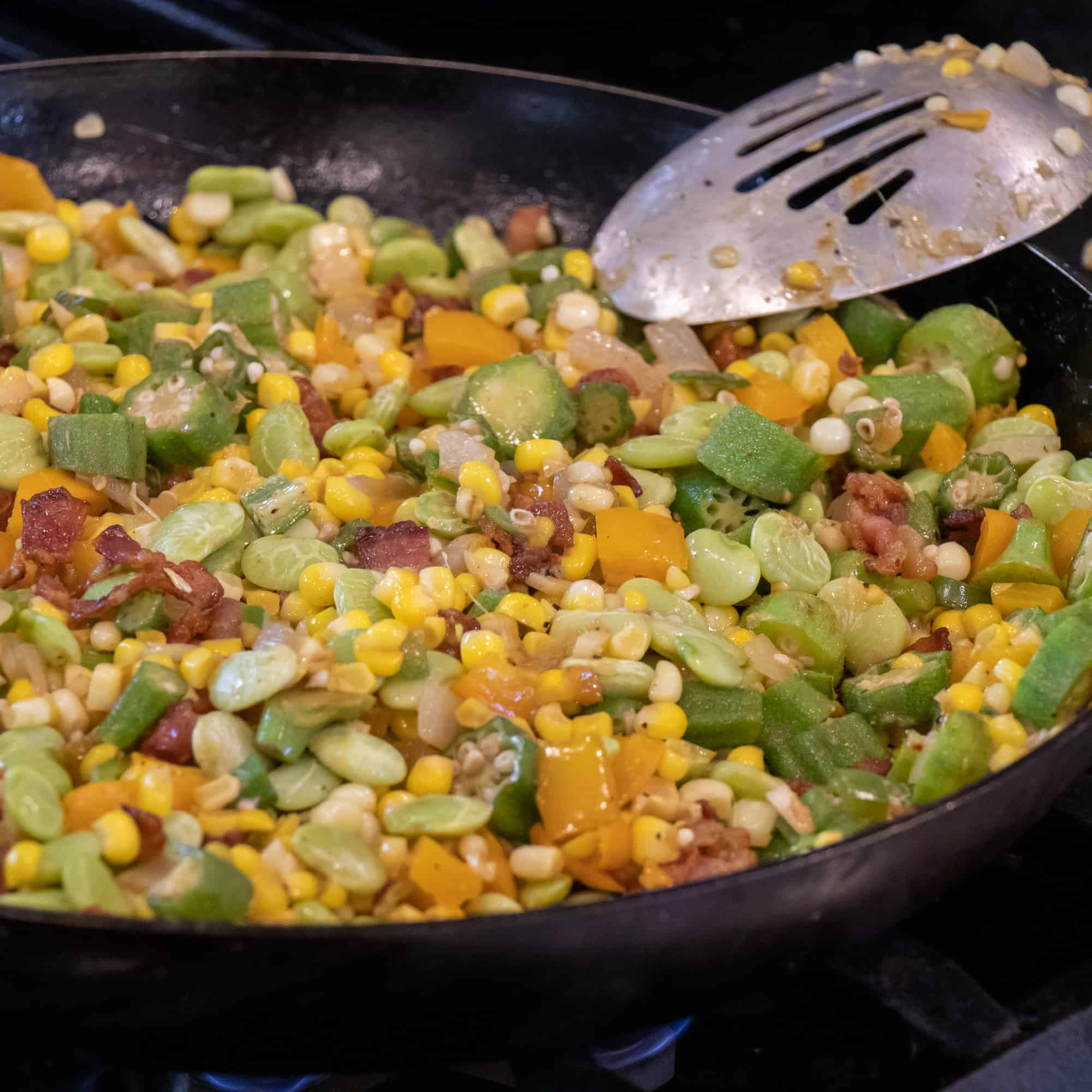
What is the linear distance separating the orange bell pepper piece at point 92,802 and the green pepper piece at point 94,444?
760 mm

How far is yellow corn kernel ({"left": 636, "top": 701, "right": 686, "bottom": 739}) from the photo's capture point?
1.85 metres

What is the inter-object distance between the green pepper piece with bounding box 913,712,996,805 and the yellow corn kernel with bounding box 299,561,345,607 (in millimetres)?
1038

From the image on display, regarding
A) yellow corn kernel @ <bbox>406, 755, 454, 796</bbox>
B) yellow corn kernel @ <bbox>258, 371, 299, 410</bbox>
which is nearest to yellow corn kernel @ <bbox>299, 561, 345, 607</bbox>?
yellow corn kernel @ <bbox>406, 755, 454, 796</bbox>

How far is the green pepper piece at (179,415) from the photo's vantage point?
91.1 inches

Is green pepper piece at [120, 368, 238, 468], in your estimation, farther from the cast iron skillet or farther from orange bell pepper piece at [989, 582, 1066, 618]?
orange bell pepper piece at [989, 582, 1066, 618]

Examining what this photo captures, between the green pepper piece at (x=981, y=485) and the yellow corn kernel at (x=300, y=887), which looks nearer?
the yellow corn kernel at (x=300, y=887)

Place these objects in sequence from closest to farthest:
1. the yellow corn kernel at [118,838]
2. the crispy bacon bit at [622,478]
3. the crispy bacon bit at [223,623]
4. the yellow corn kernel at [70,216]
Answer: the yellow corn kernel at [118,838], the crispy bacon bit at [223,623], the crispy bacon bit at [622,478], the yellow corn kernel at [70,216]

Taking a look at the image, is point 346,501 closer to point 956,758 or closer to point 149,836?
point 149,836

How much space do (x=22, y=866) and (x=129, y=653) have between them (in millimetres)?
411

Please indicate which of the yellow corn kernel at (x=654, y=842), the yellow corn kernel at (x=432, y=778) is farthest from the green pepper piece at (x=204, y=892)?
the yellow corn kernel at (x=654, y=842)

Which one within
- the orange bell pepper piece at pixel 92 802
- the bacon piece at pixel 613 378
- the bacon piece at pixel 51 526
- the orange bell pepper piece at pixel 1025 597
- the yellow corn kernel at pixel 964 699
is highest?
the orange bell pepper piece at pixel 1025 597

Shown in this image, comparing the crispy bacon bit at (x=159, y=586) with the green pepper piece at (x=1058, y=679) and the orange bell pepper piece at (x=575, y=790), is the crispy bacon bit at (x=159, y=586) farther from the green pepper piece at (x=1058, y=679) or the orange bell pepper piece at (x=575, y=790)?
the green pepper piece at (x=1058, y=679)

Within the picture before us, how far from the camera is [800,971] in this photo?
159cm

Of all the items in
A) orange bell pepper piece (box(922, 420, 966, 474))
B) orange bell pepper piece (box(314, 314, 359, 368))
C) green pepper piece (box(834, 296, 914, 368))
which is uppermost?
green pepper piece (box(834, 296, 914, 368))
